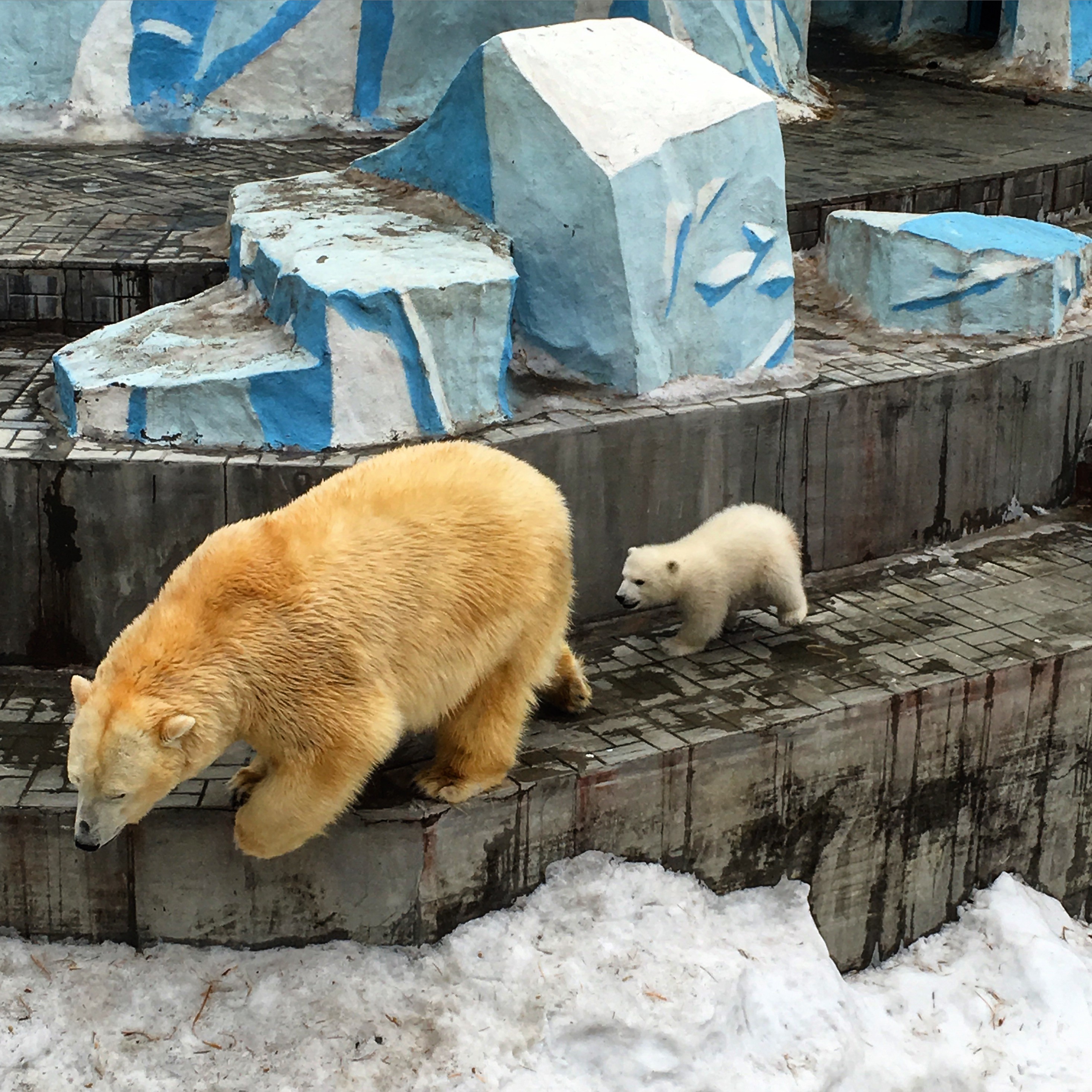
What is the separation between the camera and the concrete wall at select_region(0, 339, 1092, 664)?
17.7 ft

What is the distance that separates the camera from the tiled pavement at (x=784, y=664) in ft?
16.2

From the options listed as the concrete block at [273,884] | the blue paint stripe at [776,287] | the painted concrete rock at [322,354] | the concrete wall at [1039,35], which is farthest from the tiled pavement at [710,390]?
the concrete wall at [1039,35]

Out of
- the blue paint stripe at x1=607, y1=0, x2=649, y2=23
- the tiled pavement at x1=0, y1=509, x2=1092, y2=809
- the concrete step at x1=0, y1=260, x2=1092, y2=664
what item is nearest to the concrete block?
the tiled pavement at x1=0, y1=509, x2=1092, y2=809

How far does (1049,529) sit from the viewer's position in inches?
282

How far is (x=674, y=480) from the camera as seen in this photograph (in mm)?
6164

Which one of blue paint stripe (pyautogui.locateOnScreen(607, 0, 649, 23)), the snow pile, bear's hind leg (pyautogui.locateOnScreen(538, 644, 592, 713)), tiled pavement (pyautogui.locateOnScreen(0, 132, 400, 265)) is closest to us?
the snow pile

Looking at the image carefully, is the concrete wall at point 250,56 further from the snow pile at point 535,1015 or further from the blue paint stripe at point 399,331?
the snow pile at point 535,1015

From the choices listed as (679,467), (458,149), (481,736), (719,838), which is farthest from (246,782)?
(458,149)

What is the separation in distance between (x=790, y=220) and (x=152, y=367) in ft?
12.9

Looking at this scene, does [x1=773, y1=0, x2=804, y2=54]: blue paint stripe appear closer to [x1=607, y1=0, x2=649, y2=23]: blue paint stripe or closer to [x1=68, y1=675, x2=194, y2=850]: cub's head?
[x1=607, y1=0, x2=649, y2=23]: blue paint stripe

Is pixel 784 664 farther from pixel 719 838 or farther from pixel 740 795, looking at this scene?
pixel 719 838

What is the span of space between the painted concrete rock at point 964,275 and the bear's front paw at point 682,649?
245 cm

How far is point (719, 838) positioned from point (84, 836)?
2.19 meters

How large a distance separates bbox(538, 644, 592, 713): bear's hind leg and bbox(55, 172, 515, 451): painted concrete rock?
1102 mm
